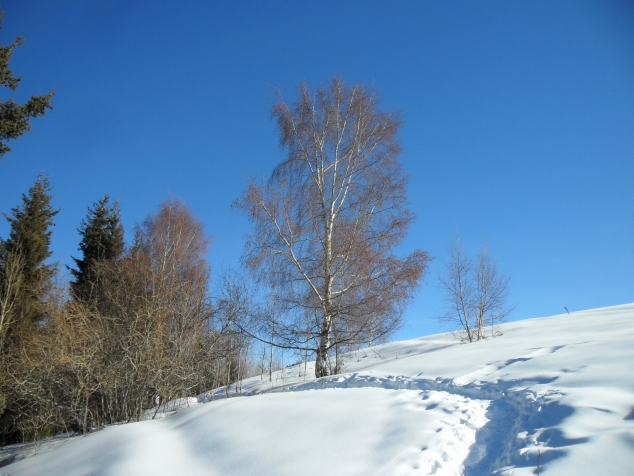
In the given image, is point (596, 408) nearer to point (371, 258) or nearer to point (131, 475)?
point (131, 475)

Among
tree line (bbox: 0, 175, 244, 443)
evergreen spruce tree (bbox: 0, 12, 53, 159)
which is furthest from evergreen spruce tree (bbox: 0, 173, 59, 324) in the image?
evergreen spruce tree (bbox: 0, 12, 53, 159)

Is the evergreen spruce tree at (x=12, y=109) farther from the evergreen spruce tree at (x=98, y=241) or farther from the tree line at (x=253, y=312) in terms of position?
the evergreen spruce tree at (x=98, y=241)

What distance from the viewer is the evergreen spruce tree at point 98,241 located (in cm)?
1828

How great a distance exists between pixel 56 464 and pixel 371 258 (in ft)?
25.7

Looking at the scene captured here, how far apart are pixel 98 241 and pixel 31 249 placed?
9.59 feet

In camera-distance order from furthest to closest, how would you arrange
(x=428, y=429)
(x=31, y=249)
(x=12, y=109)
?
1. (x=31, y=249)
2. (x=12, y=109)
3. (x=428, y=429)

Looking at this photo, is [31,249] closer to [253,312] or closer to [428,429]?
[253,312]

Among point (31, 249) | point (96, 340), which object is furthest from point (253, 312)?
point (31, 249)

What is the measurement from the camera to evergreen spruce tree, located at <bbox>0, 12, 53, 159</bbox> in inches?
376

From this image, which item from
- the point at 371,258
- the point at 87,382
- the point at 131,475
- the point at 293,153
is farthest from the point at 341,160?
the point at 131,475

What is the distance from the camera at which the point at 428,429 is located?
17.0 ft

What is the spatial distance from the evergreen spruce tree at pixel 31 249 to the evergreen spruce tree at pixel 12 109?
6.36 m

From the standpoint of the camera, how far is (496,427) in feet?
18.0

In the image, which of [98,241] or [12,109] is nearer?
[12,109]
